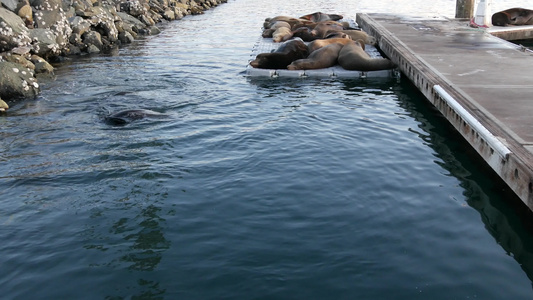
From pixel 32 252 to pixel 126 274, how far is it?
118cm

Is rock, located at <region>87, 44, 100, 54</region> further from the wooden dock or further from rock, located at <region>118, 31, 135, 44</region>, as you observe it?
the wooden dock

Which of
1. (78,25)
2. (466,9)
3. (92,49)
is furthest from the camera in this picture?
(466,9)

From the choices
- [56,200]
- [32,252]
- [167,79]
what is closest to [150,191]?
[56,200]

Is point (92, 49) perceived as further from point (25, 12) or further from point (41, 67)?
point (41, 67)

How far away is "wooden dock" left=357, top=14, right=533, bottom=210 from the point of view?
6598 mm

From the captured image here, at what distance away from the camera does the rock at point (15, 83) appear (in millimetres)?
11703

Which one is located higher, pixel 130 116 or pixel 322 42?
pixel 322 42

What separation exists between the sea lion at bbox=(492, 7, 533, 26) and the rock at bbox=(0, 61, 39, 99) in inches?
633

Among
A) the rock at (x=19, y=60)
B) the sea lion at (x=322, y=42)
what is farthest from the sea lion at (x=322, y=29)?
the rock at (x=19, y=60)

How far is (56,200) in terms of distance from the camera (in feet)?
22.1

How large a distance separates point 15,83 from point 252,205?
307 inches

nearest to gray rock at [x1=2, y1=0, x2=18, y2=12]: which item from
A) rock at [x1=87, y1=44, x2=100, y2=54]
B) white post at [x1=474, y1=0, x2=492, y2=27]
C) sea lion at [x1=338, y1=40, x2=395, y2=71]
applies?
rock at [x1=87, y1=44, x2=100, y2=54]

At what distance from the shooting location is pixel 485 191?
708cm

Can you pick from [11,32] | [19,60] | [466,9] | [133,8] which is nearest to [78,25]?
[11,32]
